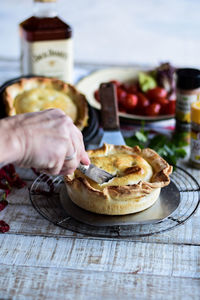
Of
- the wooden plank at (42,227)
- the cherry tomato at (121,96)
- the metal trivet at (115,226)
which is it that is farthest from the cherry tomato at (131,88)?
the wooden plank at (42,227)

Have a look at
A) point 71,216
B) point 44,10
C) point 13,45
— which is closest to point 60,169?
point 71,216

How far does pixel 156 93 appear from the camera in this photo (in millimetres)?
3309

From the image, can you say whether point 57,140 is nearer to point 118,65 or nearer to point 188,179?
point 188,179

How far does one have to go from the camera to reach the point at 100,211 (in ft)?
6.59

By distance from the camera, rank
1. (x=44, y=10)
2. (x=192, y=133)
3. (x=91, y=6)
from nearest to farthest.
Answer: (x=192, y=133), (x=44, y=10), (x=91, y=6)

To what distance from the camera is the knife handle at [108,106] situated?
8.77 ft

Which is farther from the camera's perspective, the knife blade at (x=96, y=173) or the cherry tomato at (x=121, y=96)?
the cherry tomato at (x=121, y=96)

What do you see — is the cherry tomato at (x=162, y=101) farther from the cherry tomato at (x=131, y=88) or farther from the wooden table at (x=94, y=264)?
the wooden table at (x=94, y=264)

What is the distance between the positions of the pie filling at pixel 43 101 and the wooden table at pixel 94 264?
2.52ft

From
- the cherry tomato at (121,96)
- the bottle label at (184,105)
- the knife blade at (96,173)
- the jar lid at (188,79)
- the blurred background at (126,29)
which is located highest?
the jar lid at (188,79)

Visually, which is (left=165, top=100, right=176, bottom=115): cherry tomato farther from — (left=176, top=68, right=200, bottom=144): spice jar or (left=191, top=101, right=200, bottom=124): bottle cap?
(left=191, top=101, right=200, bottom=124): bottle cap

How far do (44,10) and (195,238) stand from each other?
1834 millimetres

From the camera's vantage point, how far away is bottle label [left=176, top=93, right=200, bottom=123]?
9.22 feet

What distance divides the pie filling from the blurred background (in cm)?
253
